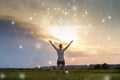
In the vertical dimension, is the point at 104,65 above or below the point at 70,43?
above

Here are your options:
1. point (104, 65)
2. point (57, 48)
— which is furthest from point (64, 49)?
point (104, 65)

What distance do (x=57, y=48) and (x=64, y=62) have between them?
3.30 feet

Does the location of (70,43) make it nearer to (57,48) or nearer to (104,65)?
(57,48)

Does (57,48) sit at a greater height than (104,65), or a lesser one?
lesser

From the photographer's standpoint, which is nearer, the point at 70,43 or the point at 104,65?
the point at 70,43

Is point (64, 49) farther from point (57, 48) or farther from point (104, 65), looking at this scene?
point (104, 65)

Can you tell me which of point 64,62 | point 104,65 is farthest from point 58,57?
point 104,65

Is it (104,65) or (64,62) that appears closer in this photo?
(64,62)

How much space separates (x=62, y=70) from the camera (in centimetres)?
2553

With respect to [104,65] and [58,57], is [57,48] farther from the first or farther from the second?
[104,65]

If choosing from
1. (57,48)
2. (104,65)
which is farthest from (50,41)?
(104,65)

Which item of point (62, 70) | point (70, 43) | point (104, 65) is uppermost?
point (104, 65)

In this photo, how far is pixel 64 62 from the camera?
2545cm

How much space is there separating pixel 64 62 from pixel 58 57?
1.61 feet
